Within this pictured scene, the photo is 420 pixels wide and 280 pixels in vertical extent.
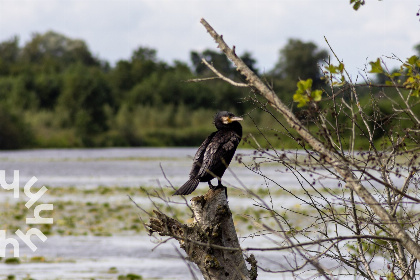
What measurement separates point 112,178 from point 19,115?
24110mm

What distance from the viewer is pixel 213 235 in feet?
14.2

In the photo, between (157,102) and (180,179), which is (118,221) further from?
(157,102)

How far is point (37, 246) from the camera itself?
40.9 ft

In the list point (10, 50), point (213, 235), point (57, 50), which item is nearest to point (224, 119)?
point (213, 235)

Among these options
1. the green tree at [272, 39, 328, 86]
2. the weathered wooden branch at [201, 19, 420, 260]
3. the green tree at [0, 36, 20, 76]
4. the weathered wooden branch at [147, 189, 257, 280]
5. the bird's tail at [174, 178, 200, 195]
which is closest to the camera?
the weathered wooden branch at [201, 19, 420, 260]

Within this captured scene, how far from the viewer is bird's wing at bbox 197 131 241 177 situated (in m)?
4.68

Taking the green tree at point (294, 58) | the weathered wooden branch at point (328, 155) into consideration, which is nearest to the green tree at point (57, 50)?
the green tree at point (294, 58)

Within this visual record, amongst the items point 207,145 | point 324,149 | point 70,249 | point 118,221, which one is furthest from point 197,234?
point 118,221

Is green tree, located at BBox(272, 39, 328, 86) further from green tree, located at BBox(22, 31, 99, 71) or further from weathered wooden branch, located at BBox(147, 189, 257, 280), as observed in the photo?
weathered wooden branch, located at BBox(147, 189, 257, 280)

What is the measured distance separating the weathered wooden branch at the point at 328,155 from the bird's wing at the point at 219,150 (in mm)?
1365

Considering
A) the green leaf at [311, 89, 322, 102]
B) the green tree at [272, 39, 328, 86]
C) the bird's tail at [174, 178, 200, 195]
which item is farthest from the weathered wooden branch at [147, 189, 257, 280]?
the green tree at [272, 39, 328, 86]

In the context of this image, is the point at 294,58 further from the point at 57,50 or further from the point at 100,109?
the point at 57,50

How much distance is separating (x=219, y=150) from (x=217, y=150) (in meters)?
0.01

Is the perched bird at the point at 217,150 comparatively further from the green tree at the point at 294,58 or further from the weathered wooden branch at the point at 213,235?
the green tree at the point at 294,58
